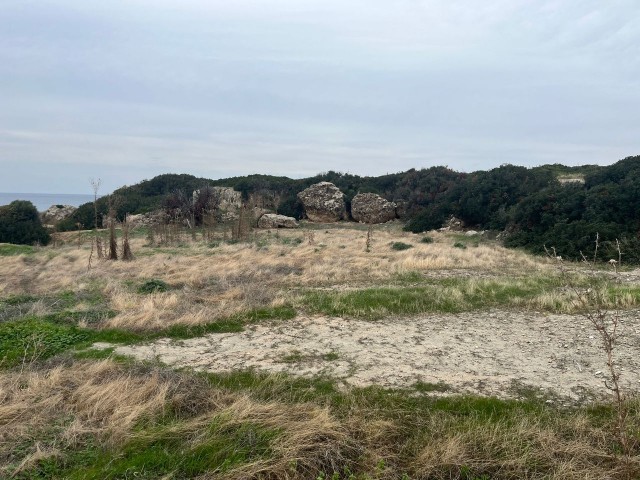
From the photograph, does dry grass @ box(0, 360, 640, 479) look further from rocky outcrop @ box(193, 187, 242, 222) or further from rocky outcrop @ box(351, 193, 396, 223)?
rocky outcrop @ box(351, 193, 396, 223)

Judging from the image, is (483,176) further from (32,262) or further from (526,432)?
(526,432)

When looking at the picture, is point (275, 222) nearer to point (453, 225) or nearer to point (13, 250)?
point (453, 225)

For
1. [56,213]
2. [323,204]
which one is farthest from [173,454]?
[56,213]

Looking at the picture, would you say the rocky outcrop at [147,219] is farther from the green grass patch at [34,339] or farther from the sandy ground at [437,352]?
the sandy ground at [437,352]

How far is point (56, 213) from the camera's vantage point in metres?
38.9

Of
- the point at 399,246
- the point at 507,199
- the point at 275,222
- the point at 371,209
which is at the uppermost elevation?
the point at 507,199

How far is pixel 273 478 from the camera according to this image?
3.67m

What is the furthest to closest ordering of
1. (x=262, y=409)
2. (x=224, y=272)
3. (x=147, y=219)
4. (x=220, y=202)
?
1. (x=220, y=202)
2. (x=147, y=219)
3. (x=224, y=272)
4. (x=262, y=409)

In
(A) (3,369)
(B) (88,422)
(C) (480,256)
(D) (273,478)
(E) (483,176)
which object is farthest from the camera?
(E) (483,176)

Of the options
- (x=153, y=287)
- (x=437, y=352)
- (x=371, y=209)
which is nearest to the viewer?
(x=437, y=352)

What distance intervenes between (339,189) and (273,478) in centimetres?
3574

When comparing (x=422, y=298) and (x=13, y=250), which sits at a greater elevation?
(x=13, y=250)

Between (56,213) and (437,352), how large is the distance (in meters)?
40.8

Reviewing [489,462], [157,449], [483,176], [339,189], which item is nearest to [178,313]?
[157,449]
